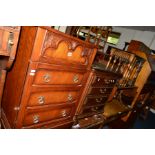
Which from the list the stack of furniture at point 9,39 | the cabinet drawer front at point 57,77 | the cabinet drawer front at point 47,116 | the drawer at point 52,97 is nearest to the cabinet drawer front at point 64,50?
the cabinet drawer front at point 57,77

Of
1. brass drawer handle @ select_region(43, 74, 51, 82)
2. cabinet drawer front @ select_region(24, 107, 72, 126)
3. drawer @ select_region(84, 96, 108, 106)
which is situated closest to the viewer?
brass drawer handle @ select_region(43, 74, 51, 82)

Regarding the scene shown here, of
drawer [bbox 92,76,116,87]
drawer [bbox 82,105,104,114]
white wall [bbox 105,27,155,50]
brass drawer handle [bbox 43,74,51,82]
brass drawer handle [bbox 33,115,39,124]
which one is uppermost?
white wall [bbox 105,27,155,50]

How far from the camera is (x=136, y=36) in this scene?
9.98 metres

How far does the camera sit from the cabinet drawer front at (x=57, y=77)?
55.9 inches

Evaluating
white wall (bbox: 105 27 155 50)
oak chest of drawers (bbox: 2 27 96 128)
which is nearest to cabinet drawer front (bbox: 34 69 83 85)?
oak chest of drawers (bbox: 2 27 96 128)

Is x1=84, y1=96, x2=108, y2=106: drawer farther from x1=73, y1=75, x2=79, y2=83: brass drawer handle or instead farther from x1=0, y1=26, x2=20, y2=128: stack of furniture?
x1=0, y1=26, x2=20, y2=128: stack of furniture

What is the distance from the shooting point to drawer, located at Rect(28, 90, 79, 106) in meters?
1.51

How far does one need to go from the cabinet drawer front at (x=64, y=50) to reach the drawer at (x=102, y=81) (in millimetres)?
351

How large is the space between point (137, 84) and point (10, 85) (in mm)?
3033

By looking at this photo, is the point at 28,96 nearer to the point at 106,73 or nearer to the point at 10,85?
the point at 10,85

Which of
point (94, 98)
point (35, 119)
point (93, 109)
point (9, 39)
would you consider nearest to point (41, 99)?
point (35, 119)

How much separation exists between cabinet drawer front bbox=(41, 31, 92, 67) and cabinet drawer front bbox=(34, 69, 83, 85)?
116 mm

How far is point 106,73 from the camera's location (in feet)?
6.82
